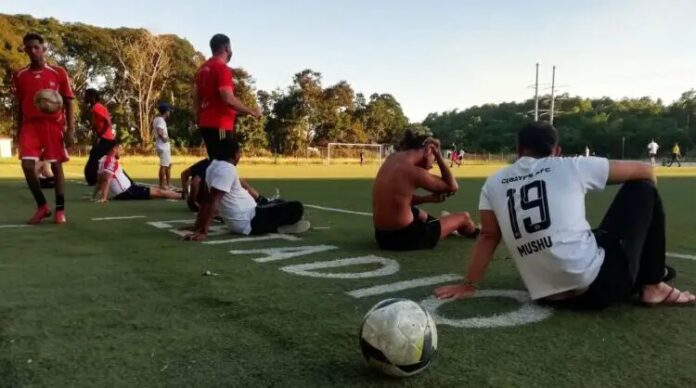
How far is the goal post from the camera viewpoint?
145 ft

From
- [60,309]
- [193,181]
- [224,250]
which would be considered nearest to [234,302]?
[60,309]

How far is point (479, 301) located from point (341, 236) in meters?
2.79

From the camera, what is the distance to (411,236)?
5.06 m

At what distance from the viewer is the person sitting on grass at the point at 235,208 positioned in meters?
5.59

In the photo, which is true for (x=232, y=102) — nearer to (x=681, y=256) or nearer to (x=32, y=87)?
(x=32, y=87)

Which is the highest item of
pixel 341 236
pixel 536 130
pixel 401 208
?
pixel 536 130

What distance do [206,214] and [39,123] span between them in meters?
2.60

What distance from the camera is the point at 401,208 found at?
4.98 metres

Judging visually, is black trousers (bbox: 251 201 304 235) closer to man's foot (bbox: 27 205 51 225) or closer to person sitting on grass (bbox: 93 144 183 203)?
man's foot (bbox: 27 205 51 225)

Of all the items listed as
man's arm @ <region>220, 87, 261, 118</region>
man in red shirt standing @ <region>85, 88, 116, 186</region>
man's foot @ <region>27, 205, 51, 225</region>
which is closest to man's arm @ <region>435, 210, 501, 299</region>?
man's arm @ <region>220, 87, 261, 118</region>

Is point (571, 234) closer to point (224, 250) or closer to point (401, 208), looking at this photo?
point (401, 208)

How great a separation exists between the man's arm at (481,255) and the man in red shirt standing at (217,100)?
3426 mm

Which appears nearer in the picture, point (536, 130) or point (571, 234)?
point (571, 234)

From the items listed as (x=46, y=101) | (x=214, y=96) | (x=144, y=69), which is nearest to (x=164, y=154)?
(x=46, y=101)
